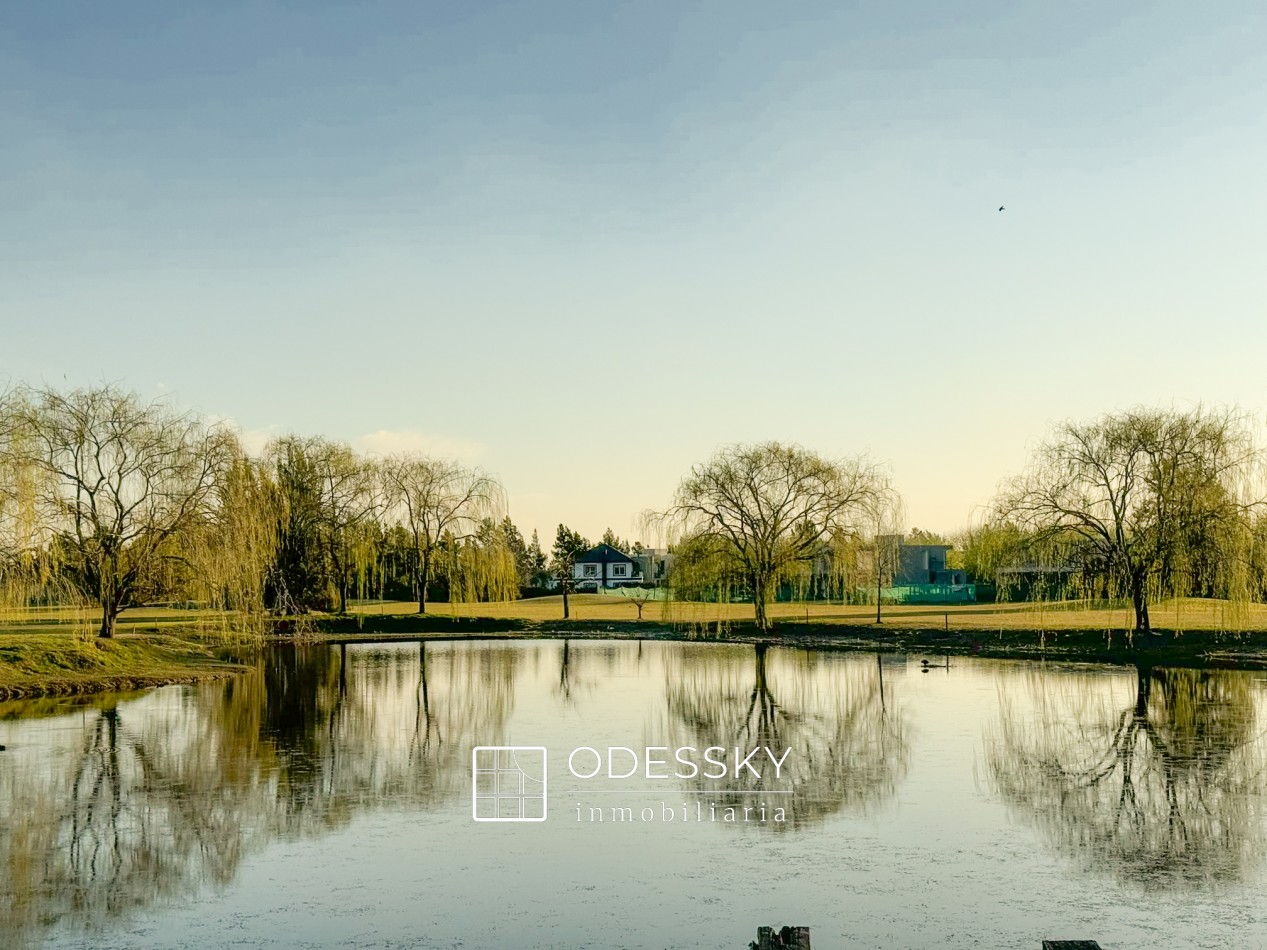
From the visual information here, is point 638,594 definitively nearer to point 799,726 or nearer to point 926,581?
point 926,581

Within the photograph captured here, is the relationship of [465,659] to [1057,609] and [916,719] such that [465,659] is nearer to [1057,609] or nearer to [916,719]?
[916,719]

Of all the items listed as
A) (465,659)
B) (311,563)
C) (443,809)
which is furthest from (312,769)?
(311,563)

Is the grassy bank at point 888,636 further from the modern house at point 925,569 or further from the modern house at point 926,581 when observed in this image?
the modern house at point 925,569

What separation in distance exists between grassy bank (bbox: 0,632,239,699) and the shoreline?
0.03 m

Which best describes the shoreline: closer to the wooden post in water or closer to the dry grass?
the dry grass

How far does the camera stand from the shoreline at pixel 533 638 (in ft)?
94.5

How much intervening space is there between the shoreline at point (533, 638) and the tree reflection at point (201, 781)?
102 inches

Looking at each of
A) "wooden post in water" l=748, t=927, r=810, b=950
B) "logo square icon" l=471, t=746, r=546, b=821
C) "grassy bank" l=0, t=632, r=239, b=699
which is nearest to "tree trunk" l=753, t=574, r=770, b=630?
"grassy bank" l=0, t=632, r=239, b=699

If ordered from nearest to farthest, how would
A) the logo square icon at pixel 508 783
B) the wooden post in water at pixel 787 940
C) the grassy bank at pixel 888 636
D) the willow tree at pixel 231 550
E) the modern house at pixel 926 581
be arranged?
1. the wooden post in water at pixel 787 940
2. the logo square icon at pixel 508 783
3. the willow tree at pixel 231 550
4. the grassy bank at pixel 888 636
5. the modern house at pixel 926 581

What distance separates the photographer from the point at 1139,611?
127ft

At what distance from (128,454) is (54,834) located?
24.7 meters

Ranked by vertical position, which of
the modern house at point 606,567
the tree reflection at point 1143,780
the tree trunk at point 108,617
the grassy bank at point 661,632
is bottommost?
the tree reflection at point 1143,780

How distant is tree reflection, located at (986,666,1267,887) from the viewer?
1228 centimetres

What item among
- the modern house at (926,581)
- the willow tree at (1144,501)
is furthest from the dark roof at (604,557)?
the willow tree at (1144,501)
